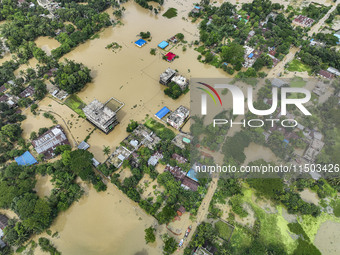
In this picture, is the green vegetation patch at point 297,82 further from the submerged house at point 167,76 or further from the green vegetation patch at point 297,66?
the submerged house at point 167,76

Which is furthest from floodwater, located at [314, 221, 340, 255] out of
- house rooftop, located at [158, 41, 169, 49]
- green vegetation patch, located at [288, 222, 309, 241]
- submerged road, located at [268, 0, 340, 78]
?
house rooftop, located at [158, 41, 169, 49]

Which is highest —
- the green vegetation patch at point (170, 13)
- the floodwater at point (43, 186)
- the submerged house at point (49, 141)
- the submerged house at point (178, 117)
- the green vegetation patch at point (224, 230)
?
the green vegetation patch at point (170, 13)

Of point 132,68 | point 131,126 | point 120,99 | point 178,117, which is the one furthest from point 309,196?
point 132,68

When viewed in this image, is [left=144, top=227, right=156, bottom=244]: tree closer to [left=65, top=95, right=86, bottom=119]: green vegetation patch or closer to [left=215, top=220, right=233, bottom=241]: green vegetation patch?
[left=215, top=220, right=233, bottom=241]: green vegetation patch

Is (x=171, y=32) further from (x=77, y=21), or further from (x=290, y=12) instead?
(x=290, y=12)

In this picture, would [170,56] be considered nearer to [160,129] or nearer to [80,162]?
[160,129]

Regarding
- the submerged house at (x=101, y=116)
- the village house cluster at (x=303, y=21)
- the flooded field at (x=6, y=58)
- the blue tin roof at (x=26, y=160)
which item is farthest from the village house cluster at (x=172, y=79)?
the village house cluster at (x=303, y=21)
